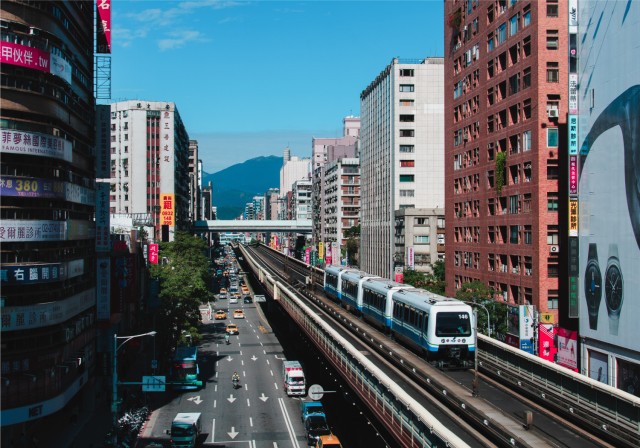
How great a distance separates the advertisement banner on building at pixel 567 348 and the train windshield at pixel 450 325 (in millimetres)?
18478

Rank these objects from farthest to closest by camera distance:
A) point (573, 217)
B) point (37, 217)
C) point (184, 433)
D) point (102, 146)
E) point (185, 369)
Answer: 1. point (185, 369)
2. point (102, 146)
3. point (573, 217)
4. point (184, 433)
5. point (37, 217)

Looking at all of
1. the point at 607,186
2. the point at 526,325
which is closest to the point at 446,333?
the point at 607,186

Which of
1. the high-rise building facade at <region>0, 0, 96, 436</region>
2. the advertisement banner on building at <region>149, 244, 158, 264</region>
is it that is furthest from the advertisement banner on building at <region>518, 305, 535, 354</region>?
the advertisement banner on building at <region>149, 244, 158, 264</region>

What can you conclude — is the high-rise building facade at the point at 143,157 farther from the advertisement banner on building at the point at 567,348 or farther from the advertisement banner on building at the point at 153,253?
the advertisement banner on building at the point at 567,348

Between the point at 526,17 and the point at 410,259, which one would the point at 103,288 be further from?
the point at 410,259

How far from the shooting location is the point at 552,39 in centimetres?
5841

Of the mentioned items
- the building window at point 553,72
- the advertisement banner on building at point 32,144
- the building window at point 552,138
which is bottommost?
the advertisement banner on building at point 32,144

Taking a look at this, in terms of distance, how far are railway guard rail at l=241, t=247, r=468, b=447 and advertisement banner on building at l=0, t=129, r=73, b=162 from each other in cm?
2200

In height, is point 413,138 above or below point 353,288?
above

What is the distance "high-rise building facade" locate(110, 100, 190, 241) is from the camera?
448ft

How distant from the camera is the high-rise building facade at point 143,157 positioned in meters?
136

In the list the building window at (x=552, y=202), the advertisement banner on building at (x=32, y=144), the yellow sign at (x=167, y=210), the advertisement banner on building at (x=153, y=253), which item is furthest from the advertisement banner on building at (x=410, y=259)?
the advertisement banner on building at (x=32, y=144)

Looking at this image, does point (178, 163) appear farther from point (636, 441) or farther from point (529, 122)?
point (636, 441)

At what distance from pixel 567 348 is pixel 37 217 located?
40.6 meters
